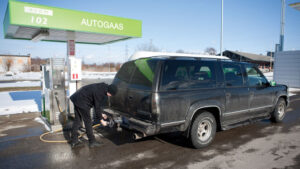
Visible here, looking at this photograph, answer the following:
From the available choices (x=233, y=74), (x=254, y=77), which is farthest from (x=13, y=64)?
(x=254, y=77)

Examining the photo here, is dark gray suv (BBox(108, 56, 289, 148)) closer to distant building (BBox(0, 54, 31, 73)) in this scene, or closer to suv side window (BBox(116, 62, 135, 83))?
suv side window (BBox(116, 62, 135, 83))

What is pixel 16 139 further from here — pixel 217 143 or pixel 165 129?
pixel 217 143

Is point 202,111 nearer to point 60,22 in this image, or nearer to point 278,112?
point 278,112

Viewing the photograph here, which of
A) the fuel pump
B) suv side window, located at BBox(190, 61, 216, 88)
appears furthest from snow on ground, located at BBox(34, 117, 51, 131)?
suv side window, located at BBox(190, 61, 216, 88)

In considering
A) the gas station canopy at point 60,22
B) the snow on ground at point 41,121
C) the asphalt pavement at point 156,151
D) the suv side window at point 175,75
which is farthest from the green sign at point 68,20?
the suv side window at point 175,75

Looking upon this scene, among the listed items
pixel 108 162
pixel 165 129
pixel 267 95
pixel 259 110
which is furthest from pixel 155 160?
pixel 267 95

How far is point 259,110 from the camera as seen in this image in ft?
18.3

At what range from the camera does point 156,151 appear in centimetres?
436

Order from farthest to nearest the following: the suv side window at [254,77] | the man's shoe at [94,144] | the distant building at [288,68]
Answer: the distant building at [288,68], the suv side window at [254,77], the man's shoe at [94,144]

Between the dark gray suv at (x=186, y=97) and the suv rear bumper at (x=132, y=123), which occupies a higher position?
the dark gray suv at (x=186, y=97)

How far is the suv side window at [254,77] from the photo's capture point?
5498 mm

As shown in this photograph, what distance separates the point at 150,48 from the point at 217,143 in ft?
106

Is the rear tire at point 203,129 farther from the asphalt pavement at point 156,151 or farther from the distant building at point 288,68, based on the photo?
the distant building at point 288,68

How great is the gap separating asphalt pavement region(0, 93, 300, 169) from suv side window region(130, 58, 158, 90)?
1.40 meters
